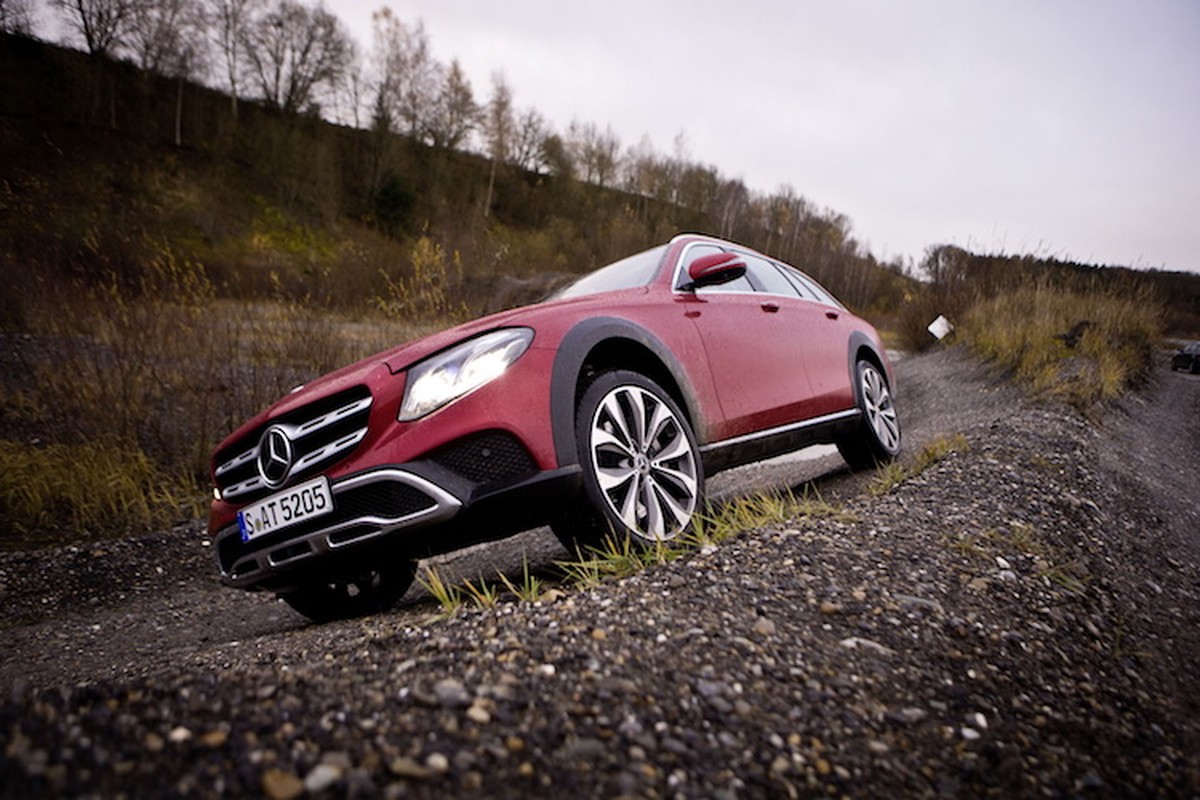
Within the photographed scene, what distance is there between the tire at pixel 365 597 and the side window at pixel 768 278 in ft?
8.57

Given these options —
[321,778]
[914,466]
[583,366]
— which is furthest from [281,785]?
[914,466]

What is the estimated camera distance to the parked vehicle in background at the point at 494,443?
204cm

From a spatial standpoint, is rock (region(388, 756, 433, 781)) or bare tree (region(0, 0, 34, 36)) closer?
rock (region(388, 756, 433, 781))

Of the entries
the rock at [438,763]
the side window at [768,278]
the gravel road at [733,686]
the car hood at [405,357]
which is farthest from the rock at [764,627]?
the side window at [768,278]

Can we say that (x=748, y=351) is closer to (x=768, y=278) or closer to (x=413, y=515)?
(x=768, y=278)

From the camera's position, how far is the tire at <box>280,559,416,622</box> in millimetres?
2846

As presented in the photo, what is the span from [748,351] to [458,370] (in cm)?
178

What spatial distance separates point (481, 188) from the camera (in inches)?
1626

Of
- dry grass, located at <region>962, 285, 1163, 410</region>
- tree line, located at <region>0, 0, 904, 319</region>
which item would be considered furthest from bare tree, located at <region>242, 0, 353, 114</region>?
dry grass, located at <region>962, 285, 1163, 410</region>

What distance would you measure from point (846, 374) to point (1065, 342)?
26.7 ft

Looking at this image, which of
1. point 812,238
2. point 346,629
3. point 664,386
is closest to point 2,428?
point 346,629

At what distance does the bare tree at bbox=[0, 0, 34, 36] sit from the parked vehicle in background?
14.3 metres

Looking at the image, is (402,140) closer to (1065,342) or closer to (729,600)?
(1065,342)

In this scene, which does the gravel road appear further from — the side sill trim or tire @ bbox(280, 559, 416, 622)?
the side sill trim
